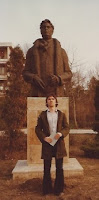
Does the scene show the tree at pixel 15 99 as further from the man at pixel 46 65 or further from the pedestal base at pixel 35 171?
the pedestal base at pixel 35 171

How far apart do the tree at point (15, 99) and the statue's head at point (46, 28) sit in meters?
5.60

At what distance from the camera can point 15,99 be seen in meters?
11.8

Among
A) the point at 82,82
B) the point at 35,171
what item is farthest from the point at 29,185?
the point at 82,82

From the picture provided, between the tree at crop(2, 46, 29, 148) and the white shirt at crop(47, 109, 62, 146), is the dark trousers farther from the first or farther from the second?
the tree at crop(2, 46, 29, 148)

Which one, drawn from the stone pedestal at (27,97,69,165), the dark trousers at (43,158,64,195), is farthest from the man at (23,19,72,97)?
the dark trousers at (43,158,64,195)

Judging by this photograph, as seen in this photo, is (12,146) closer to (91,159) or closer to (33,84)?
(91,159)

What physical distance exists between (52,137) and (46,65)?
2.41 metres

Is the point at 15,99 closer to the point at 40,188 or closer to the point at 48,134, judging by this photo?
the point at 40,188

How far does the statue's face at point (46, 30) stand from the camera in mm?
6223

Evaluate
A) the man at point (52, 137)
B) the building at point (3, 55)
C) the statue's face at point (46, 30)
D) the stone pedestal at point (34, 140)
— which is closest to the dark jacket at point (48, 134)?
the man at point (52, 137)

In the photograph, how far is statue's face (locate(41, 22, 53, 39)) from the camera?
622 centimetres

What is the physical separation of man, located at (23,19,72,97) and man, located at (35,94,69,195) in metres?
1.75

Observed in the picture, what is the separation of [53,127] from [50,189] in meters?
1.09

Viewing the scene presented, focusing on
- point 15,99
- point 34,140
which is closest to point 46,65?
point 34,140
